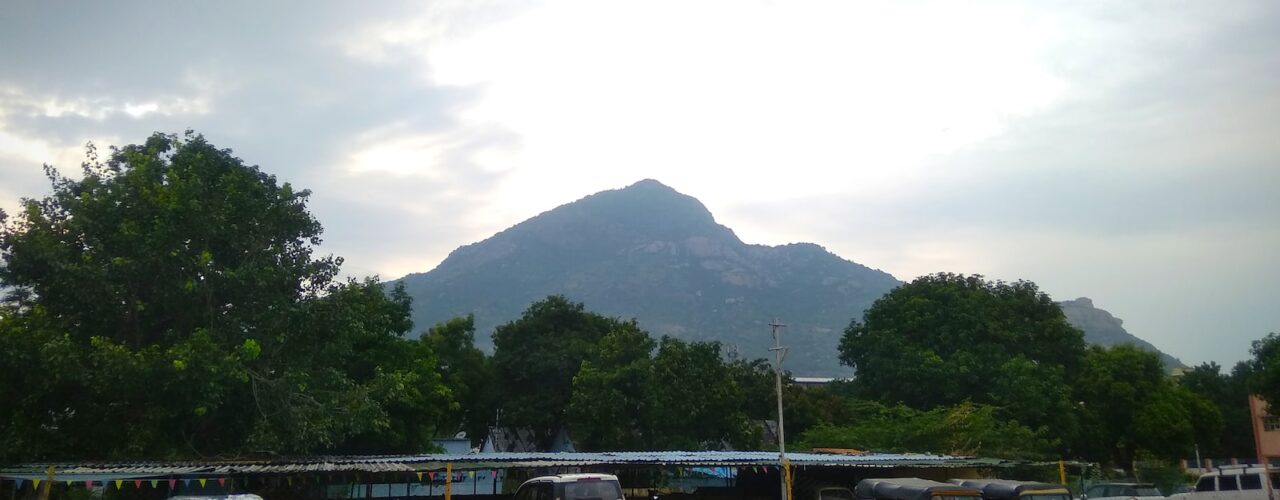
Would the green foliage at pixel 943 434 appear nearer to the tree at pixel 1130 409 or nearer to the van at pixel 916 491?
the tree at pixel 1130 409

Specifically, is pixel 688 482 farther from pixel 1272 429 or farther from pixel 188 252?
pixel 1272 429

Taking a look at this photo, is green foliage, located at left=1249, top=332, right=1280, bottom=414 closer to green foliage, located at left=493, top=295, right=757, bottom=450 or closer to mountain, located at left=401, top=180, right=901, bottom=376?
green foliage, located at left=493, top=295, right=757, bottom=450

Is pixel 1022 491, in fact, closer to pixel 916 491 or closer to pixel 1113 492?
pixel 916 491

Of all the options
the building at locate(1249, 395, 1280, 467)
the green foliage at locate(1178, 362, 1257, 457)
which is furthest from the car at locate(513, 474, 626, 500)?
the green foliage at locate(1178, 362, 1257, 457)

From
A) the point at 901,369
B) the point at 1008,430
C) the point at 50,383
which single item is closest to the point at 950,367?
the point at 901,369

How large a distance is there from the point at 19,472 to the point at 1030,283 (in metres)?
45.1

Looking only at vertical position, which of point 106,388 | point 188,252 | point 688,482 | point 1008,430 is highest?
point 188,252

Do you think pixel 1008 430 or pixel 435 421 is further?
pixel 435 421

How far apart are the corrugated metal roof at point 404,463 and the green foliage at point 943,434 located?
7332 millimetres

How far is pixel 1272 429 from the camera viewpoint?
43.1 m

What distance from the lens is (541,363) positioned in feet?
143

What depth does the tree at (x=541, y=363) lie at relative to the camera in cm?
4334

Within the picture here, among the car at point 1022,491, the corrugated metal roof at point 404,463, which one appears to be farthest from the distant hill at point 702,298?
the car at point 1022,491

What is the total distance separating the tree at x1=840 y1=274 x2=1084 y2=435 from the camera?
3681 cm
